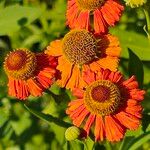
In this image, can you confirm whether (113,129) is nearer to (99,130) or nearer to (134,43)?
(99,130)

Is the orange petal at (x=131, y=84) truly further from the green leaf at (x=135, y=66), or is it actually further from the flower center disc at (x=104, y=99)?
the green leaf at (x=135, y=66)

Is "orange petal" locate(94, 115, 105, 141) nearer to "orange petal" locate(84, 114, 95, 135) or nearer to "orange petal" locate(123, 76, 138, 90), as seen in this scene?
"orange petal" locate(84, 114, 95, 135)

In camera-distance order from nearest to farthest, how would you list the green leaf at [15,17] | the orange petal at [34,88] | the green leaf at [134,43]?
the orange petal at [34,88] → the green leaf at [134,43] → the green leaf at [15,17]

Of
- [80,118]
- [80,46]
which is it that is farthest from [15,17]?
[80,118]

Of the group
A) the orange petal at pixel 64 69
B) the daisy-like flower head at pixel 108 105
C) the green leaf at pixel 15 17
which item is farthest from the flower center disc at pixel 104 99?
the green leaf at pixel 15 17

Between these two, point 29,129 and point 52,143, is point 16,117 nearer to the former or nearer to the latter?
point 29,129

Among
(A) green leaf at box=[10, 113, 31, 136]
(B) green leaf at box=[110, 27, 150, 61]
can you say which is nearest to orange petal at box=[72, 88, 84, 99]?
(B) green leaf at box=[110, 27, 150, 61]

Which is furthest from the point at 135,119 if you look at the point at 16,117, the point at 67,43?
the point at 16,117

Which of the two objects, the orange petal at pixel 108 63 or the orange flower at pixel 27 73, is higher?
the orange petal at pixel 108 63
